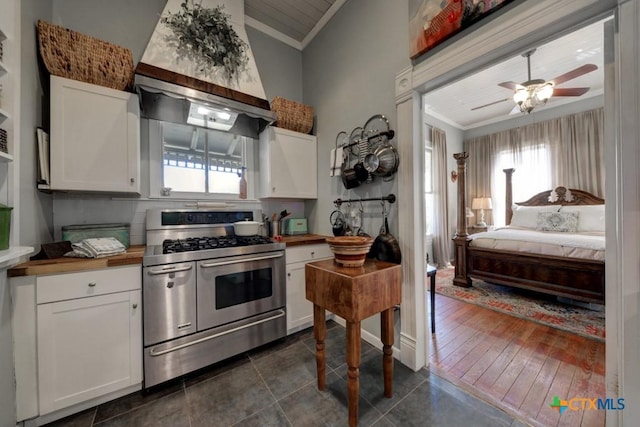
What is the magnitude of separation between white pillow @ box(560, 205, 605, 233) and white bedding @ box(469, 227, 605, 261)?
0.30 m

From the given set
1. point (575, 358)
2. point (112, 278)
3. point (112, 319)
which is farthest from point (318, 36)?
point (575, 358)

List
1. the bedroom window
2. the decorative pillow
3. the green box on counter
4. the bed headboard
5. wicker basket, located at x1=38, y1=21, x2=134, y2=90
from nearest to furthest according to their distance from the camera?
1. wicker basket, located at x1=38, y1=21, x2=134, y2=90
2. the green box on counter
3. the decorative pillow
4. the bed headboard
5. the bedroom window

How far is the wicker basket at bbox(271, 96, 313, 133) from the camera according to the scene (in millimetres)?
2459

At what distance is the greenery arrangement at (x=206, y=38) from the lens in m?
1.98

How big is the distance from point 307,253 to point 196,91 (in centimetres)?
167

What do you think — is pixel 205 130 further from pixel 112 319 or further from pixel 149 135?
pixel 112 319

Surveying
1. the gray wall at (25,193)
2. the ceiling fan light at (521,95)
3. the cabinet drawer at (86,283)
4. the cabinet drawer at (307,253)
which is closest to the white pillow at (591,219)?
the ceiling fan light at (521,95)

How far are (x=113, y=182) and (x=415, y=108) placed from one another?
2258mm

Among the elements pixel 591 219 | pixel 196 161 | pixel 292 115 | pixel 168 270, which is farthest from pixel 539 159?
pixel 168 270

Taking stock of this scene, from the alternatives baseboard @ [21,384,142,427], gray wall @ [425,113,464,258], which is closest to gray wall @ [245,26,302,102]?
baseboard @ [21,384,142,427]

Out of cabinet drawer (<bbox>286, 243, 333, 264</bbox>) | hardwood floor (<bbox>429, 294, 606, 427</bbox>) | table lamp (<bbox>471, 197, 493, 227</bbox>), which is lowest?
hardwood floor (<bbox>429, 294, 606, 427</bbox>)

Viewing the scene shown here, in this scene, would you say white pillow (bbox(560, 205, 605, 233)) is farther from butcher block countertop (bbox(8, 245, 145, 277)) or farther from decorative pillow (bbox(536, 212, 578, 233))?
butcher block countertop (bbox(8, 245, 145, 277))

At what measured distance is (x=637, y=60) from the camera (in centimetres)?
94

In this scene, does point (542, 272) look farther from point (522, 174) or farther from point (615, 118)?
point (522, 174)
